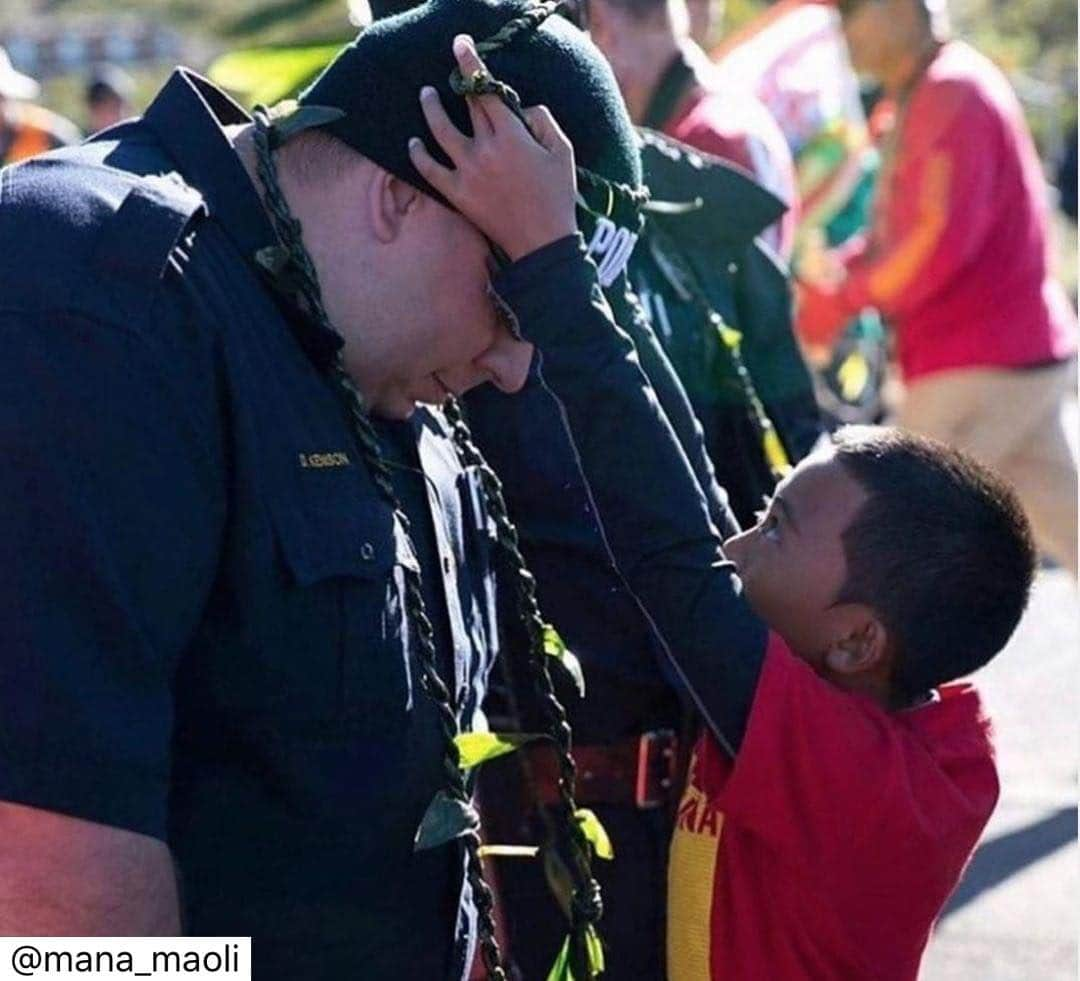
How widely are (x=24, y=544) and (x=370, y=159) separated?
47 cm

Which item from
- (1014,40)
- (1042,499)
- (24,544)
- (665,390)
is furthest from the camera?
(1014,40)

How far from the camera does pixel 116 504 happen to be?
1.79 metres

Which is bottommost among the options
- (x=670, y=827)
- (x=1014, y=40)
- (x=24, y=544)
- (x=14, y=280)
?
(x=670, y=827)

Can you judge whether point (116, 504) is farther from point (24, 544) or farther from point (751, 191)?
point (751, 191)

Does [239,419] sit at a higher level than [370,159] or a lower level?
lower

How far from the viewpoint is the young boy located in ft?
8.06

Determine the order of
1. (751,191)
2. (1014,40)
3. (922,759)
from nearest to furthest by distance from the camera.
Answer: (922,759)
(751,191)
(1014,40)

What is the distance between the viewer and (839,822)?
8.21ft

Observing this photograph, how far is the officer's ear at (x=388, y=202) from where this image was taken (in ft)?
6.57

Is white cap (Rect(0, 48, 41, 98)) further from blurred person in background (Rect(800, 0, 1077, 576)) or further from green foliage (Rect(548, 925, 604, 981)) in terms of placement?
green foliage (Rect(548, 925, 604, 981))

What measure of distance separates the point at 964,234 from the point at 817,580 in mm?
3892

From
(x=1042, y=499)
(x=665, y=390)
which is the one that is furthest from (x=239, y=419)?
(x=1042, y=499)

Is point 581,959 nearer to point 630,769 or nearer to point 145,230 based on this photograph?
point 630,769
